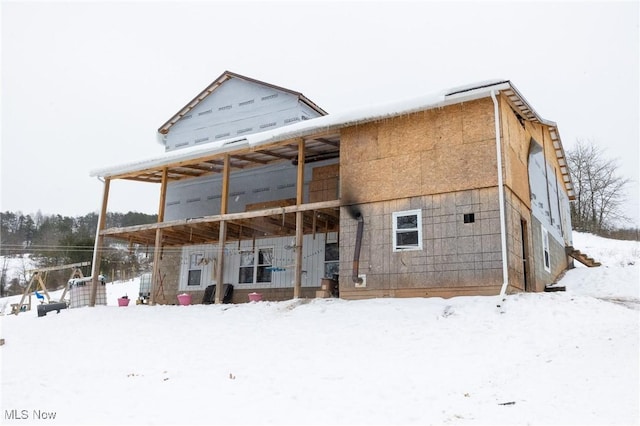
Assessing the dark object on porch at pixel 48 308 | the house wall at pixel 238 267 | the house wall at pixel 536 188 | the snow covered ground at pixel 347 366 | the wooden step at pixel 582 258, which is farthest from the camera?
the wooden step at pixel 582 258

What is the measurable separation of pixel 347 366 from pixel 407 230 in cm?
517

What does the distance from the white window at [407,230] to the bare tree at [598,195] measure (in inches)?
1103

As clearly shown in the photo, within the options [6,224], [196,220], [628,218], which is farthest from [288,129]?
[6,224]

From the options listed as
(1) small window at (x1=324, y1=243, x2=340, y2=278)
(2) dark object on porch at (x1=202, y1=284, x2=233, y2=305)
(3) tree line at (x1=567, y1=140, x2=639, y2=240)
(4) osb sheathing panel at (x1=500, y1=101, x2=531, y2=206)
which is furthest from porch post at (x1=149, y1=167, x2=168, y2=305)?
(3) tree line at (x1=567, y1=140, x2=639, y2=240)

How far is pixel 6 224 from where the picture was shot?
86625 mm

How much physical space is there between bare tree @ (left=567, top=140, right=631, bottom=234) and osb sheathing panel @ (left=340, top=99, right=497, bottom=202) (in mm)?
27625

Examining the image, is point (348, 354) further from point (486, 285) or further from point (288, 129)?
point (288, 129)

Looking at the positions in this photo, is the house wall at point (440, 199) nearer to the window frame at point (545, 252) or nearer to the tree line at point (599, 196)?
the window frame at point (545, 252)

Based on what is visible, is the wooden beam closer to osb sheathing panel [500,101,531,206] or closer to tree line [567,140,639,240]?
osb sheathing panel [500,101,531,206]

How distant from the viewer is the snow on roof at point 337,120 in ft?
42.9

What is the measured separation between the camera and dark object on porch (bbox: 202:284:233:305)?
19.0 meters

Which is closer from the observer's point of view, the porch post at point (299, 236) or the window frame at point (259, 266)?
the porch post at point (299, 236)

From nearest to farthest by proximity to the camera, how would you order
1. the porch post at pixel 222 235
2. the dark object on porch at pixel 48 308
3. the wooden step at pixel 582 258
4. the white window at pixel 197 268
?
Answer: the porch post at pixel 222 235, the dark object on porch at pixel 48 308, the white window at pixel 197 268, the wooden step at pixel 582 258

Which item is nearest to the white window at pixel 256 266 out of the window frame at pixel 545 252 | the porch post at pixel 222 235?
the porch post at pixel 222 235
